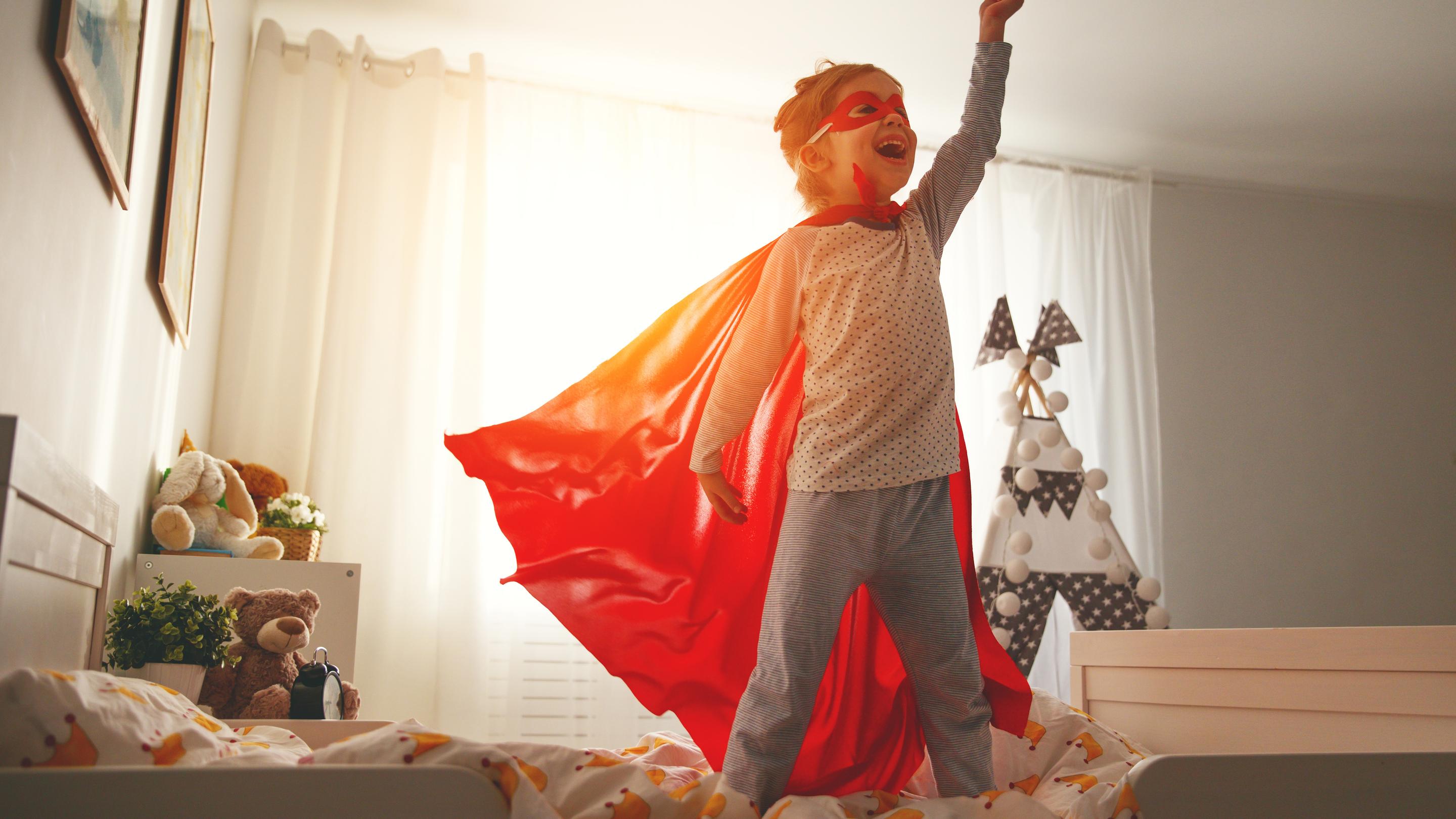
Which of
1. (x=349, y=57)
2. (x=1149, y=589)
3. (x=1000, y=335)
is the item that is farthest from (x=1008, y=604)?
(x=349, y=57)

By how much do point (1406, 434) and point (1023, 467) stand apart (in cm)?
224

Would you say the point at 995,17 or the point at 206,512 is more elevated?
the point at 995,17

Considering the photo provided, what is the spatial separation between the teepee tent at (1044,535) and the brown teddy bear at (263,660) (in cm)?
187

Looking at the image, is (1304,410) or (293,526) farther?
(1304,410)

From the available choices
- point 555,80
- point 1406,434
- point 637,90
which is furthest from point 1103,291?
point 555,80

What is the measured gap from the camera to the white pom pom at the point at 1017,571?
2949 millimetres

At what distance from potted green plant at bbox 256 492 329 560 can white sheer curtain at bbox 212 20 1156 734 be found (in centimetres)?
46

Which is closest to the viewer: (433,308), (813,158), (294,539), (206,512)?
(813,158)

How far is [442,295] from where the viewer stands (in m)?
3.20

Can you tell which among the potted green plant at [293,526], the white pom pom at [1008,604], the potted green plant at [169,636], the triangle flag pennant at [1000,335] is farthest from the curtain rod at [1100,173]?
the potted green plant at [169,636]

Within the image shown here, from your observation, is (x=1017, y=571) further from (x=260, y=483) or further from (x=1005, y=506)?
(x=260, y=483)

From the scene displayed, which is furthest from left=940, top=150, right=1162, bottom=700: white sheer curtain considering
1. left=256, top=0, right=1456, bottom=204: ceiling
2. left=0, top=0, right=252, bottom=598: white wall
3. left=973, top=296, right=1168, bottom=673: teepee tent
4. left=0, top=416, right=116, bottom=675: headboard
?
left=0, top=416, right=116, bottom=675: headboard

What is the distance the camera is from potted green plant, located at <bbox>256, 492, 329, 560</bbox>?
96.0 inches

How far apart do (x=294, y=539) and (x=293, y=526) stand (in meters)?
0.03
